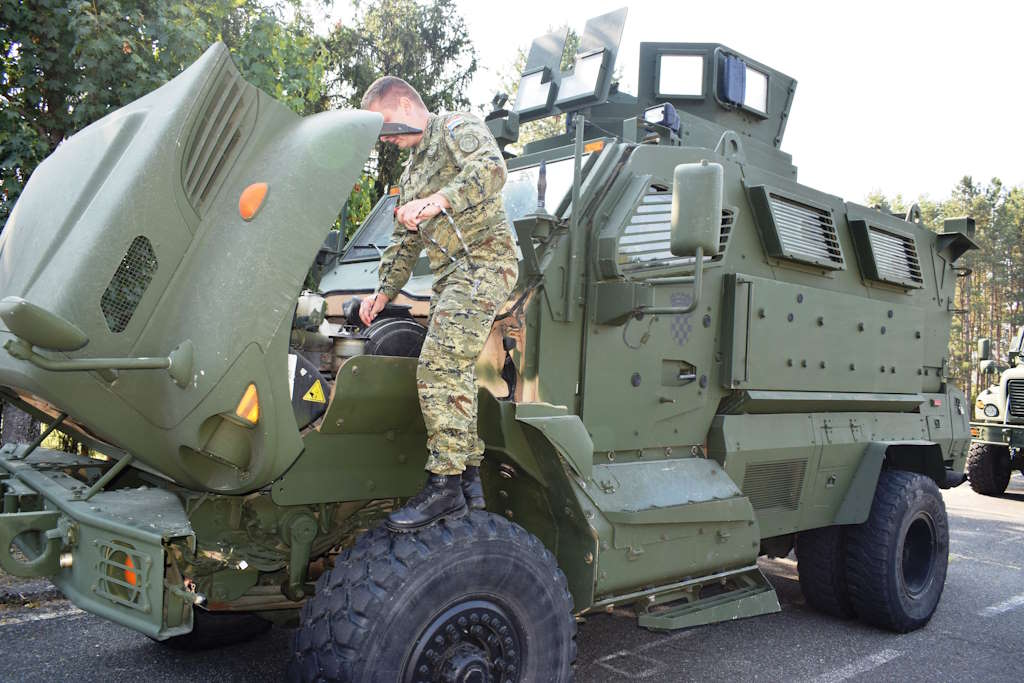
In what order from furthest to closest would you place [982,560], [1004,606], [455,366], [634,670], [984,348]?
[984,348] → [982,560] → [1004,606] → [634,670] → [455,366]

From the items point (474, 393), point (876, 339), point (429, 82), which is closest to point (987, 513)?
point (876, 339)

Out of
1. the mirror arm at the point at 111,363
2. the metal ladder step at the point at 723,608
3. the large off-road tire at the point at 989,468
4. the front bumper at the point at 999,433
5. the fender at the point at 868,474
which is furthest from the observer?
the large off-road tire at the point at 989,468

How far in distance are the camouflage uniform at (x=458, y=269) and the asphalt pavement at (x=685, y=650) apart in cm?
181

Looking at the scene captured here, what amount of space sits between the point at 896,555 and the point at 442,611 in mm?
3280

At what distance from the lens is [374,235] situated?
4754 mm

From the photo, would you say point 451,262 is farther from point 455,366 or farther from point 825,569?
point 825,569

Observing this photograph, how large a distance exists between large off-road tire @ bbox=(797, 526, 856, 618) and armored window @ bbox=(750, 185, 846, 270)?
1.60 metres

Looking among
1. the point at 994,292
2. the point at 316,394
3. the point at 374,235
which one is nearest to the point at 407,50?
the point at 374,235

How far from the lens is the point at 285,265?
2.45 m

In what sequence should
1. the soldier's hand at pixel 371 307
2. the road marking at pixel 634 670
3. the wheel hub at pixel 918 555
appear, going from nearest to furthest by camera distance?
the soldier's hand at pixel 371 307
the road marking at pixel 634 670
the wheel hub at pixel 918 555

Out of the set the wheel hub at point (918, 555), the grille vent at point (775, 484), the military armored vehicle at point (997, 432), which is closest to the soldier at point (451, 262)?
the grille vent at point (775, 484)

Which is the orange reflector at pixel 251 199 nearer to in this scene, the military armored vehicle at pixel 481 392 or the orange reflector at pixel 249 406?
the military armored vehicle at pixel 481 392

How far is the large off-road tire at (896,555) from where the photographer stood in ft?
15.9

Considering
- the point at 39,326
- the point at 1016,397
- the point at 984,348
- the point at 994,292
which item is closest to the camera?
the point at 39,326
